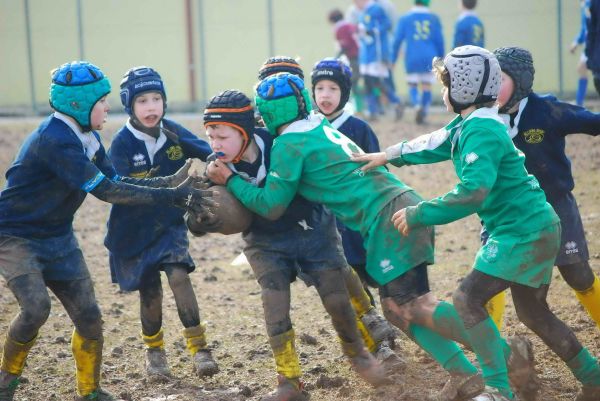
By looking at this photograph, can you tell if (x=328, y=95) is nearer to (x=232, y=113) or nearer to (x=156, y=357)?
(x=232, y=113)

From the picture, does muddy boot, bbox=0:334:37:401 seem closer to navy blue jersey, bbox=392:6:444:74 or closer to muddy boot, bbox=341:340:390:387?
muddy boot, bbox=341:340:390:387

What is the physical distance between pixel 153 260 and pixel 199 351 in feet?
2.11

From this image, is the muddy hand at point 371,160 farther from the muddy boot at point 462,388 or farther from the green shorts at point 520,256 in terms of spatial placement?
the muddy boot at point 462,388

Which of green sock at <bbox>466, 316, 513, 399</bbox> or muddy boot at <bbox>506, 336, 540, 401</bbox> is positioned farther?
muddy boot at <bbox>506, 336, 540, 401</bbox>

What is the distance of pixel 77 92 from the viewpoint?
18.6 ft

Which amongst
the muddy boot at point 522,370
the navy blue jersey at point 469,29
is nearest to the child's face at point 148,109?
the muddy boot at point 522,370

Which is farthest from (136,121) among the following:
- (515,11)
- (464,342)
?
→ (515,11)

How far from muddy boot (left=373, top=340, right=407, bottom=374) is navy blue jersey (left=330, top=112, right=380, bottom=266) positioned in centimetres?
61

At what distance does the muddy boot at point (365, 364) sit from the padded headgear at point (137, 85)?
2023 millimetres

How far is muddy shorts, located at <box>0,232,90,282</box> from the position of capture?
18.6 ft

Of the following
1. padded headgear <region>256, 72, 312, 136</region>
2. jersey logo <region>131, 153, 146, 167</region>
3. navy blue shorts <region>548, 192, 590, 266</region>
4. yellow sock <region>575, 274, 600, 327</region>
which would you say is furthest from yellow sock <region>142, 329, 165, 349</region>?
yellow sock <region>575, 274, 600, 327</region>

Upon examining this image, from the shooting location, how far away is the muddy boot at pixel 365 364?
19.2 feet

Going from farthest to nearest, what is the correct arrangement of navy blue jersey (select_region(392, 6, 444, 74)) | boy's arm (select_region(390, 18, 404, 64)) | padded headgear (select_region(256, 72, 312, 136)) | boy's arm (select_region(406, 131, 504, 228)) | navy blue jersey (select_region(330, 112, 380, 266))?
boy's arm (select_region(390, 18, 404, 64)), navy blue jersey (select_region(392, 6, 444, 74)), navy blue jersey (select_region(330, 112, 380, 266)), padded headgear (select_region(256, 72, 312, 136)), boy's arm (select_region(406, 131, 504, 228))

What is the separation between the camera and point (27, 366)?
21.8 ft
